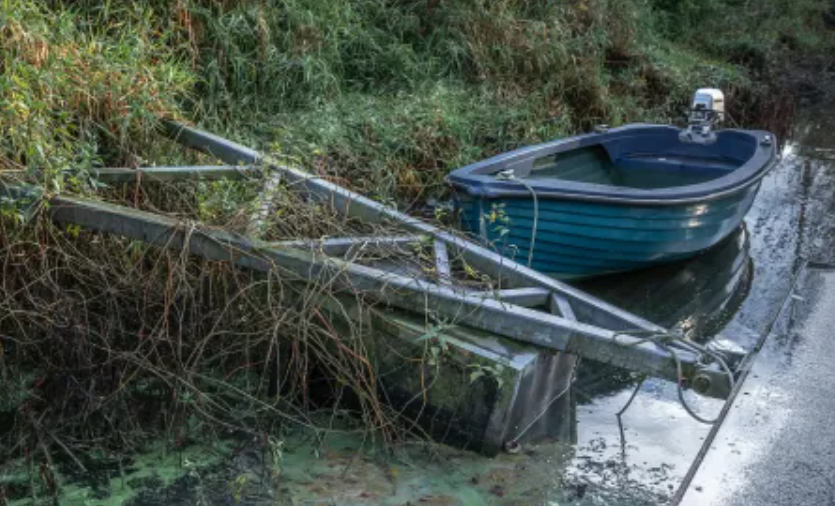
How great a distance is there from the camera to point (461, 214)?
6.80 metres

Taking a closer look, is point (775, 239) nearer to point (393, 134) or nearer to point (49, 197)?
point (393, 134)

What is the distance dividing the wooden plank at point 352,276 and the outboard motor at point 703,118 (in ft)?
14.5

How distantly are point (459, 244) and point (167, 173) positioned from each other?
5.05ft

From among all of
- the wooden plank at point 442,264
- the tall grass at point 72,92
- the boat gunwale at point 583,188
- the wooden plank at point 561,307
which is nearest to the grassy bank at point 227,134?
the tall grass at point 72,92

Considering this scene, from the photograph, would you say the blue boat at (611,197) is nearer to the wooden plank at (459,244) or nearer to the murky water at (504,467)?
the wooden plank at (459,244)

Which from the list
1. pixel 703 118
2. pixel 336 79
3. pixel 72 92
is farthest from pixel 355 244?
pixel 703 118

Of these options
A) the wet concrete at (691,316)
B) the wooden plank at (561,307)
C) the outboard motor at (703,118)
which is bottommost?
the wet concrete at (691,316)

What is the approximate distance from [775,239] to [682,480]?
451 centimetres

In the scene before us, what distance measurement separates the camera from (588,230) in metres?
6.82

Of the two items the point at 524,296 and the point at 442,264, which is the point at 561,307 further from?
the point at 442,264

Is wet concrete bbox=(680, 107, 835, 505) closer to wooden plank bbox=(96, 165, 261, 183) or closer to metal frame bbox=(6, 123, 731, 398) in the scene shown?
metal frame bbox=(6, 123, 731, 398)

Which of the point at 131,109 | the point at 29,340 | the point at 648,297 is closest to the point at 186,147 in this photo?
the point at 131,109

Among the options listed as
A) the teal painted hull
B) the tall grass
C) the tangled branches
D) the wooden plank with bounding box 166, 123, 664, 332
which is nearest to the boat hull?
the teal painted hull

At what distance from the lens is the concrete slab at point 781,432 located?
4625mm
